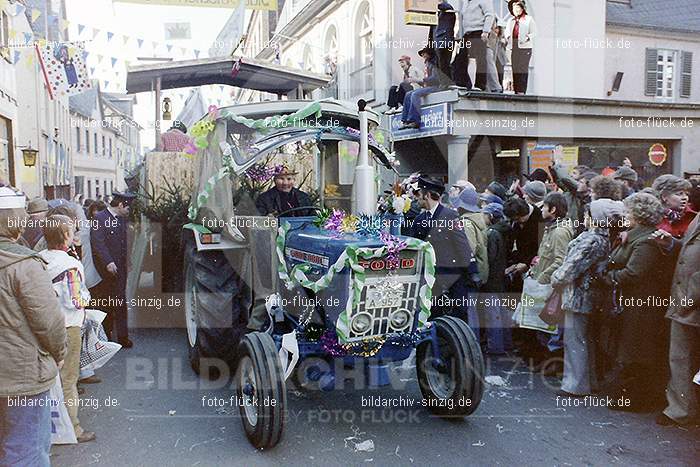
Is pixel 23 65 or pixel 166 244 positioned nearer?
pixel 166 244

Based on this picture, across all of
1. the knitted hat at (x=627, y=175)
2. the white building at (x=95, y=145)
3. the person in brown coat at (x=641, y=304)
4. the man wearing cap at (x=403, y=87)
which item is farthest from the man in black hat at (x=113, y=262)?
the white building at (x=95, y=145)

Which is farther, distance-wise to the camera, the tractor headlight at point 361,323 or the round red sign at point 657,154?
the round red sign at point 657,154

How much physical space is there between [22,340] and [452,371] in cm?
292

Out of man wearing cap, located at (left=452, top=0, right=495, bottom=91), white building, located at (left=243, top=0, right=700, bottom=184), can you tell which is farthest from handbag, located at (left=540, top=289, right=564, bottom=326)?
man wearing cap, located at (left=452, top=0, right=495, bottom=91)

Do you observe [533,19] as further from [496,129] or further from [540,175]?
[540,175]

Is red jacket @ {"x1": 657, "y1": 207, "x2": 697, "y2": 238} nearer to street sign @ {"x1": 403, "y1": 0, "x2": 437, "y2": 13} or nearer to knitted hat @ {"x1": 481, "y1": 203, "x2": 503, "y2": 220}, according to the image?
knitted hat @ {"x1": 481, "y1": 203, "x2": 503, "y2": 220}

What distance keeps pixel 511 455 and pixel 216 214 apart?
3.25m

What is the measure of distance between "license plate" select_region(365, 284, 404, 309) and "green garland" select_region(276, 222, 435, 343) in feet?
0.35

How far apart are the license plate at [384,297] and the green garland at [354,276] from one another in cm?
11

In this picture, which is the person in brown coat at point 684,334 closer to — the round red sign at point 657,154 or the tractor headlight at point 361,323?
the tractor headlight at point 361,323

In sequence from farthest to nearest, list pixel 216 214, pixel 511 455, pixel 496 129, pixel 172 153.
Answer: pixel 496 129 → pixel 172 153 → pixel 216 214 → pixel 511 455

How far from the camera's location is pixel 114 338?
6.99 m

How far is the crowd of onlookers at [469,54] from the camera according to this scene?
11160 mm

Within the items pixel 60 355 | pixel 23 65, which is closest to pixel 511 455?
pixel 60 355
